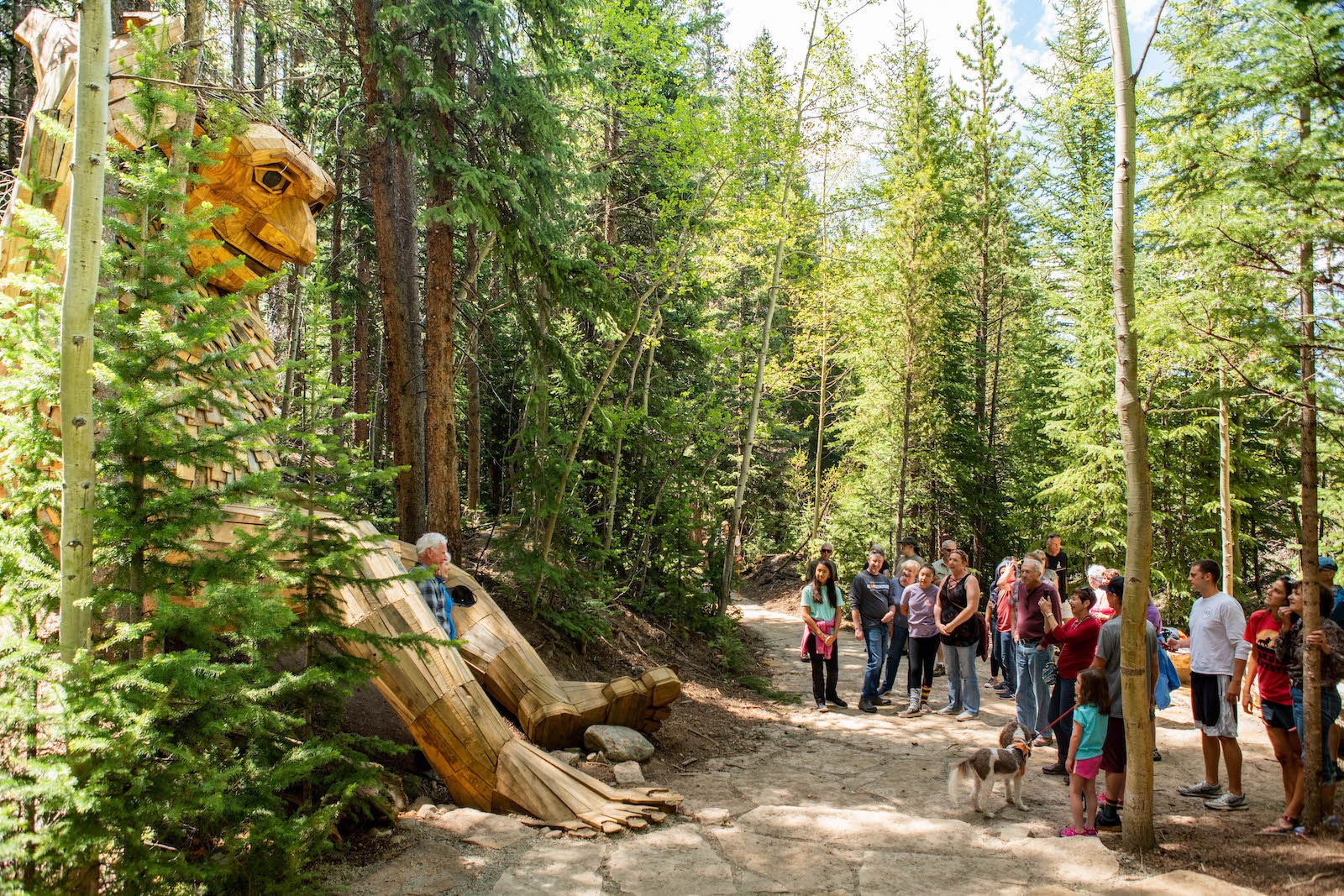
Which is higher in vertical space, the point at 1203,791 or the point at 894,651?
the point at 894,651

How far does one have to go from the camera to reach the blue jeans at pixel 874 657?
30.8 feet

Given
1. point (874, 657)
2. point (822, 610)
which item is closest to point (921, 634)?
point (874, 657)

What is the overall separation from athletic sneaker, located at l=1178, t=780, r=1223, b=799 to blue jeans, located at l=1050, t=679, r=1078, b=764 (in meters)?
0.88

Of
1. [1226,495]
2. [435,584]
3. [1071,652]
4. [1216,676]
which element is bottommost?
[1216,676]

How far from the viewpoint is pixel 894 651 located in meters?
9.68

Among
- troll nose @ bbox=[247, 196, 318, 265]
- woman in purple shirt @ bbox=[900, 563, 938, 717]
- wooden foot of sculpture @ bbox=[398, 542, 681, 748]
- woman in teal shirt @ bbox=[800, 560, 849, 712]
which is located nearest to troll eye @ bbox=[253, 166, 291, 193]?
troll nose @ bbox=[247, 196, 318, 265]

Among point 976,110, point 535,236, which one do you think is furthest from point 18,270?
point 976,110

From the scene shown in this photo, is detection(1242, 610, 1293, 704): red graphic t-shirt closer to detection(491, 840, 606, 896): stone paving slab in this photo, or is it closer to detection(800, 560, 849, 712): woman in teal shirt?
detection(800, 560, 849, 712): woman in teal shirt

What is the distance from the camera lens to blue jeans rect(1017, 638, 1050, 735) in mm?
7504

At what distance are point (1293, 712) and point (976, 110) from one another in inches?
774

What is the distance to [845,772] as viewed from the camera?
7.12 m

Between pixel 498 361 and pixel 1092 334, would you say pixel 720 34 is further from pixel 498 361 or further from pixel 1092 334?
pixel 1092 334

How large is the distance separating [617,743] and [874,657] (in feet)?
12.5

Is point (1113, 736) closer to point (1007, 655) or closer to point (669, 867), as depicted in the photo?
point (669, 867)
